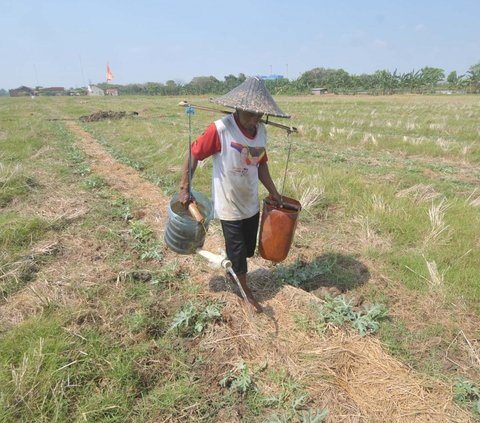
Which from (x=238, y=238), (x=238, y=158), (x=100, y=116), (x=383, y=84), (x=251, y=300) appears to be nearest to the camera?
(x=238, y=158)

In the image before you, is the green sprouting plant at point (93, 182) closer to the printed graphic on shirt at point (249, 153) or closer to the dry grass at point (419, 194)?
the printed graphic on shirt at point (249, 153)

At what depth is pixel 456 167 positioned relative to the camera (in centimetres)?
789

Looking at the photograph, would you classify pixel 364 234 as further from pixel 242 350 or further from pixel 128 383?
pixel 128 383

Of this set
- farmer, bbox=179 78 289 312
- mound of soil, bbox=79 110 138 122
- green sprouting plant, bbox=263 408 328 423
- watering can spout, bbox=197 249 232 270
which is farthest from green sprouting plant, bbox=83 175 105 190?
mound of soil, bbox=79 110 138 122

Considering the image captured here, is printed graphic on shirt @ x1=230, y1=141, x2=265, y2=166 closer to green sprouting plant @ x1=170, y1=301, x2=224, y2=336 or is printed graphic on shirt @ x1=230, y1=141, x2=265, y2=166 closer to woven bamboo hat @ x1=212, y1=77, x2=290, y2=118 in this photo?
woven bamboo hat @ x1=212, y1=77, x2=290, y2=118

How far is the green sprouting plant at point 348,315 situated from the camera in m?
2.73

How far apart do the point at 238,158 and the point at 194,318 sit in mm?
1295

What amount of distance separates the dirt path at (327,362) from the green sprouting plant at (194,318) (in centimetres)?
9

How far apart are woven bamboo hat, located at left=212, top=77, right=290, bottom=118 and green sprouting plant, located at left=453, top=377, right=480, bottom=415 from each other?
2131 millimetres

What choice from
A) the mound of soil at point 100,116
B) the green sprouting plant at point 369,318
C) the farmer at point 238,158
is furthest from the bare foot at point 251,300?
the mound of soil at point 100,116

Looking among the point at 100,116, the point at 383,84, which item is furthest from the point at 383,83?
the point at 100,116

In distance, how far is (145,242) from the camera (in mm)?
4125

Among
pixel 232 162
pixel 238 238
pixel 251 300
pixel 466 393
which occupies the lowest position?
pixel 466 393

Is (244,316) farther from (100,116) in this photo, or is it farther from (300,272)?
(100,116)
